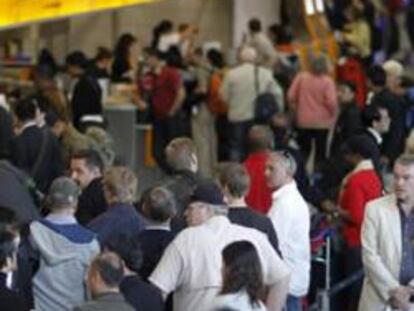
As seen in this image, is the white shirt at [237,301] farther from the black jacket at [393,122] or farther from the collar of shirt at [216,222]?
the black jacket at [393,122]

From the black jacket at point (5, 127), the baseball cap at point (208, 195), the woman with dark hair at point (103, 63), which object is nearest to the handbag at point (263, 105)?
the woman with dark hair at point (103, 63)

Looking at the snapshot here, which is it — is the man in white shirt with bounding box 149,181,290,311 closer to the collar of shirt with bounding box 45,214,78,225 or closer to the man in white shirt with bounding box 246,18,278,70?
the collar of shirt with bounding box 45,214,78,225

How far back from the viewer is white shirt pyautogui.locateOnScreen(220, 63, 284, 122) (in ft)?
58.6

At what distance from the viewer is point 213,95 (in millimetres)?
18828

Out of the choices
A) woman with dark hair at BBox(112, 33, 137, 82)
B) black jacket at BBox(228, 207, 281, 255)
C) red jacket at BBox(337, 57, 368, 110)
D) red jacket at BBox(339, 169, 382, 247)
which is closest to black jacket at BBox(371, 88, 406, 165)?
red jacket at BBox(339, 169, 382, 247)

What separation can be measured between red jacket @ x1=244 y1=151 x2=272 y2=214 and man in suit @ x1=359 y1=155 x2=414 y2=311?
7.32 feet

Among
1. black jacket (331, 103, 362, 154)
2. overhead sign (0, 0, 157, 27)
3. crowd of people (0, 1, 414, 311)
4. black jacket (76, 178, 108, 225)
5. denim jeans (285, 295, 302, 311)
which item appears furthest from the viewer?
black jacket (331, 103, 362, 154)

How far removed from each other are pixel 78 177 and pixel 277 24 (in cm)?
1302

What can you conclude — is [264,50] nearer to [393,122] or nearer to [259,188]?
[393,122]

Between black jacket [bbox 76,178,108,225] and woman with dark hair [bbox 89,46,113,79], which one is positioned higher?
woman with dark hair [bbox 89,46,113,79]

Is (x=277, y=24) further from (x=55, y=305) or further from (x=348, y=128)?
(x=55, y=305)

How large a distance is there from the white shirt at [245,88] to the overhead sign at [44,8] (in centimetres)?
410

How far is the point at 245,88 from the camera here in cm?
1788

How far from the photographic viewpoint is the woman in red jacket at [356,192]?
11867mm
